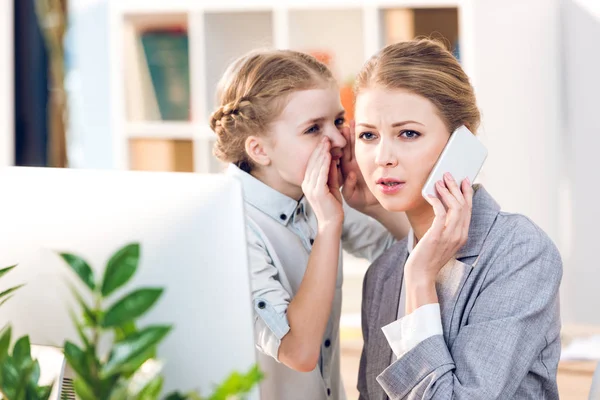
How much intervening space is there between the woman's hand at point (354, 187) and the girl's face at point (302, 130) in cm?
4

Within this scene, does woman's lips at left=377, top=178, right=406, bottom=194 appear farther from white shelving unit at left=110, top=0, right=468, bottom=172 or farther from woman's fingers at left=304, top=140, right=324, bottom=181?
white shelving unit at left=110, top=0, right=468, bottom=172

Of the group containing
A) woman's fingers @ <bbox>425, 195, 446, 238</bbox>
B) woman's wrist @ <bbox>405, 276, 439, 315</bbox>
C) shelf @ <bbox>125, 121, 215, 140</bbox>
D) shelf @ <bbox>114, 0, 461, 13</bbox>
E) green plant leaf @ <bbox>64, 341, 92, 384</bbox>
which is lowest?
woman's wrist @ <bbox>405, 276, 439, 315</bbox>

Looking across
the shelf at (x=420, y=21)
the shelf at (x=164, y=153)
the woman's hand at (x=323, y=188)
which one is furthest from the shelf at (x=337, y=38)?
the woman's hand at (x=323, y=188)

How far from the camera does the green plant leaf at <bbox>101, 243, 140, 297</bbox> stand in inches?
29.2

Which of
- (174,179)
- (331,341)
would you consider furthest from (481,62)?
(174,179)

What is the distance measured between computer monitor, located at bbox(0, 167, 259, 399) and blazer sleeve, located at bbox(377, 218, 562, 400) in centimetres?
42

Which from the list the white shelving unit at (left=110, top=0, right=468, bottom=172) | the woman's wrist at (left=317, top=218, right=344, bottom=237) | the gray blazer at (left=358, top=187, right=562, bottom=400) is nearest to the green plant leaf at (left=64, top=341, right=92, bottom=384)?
the gray blazer at (left=358, top=187, right=562, bottom=400)

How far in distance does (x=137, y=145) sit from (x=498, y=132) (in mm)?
1704

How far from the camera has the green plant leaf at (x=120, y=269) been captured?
743 millimetres

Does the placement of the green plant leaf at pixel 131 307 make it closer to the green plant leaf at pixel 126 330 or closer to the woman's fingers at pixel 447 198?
the green plant leaf at pixel 126 330

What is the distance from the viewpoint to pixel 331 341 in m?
1.68

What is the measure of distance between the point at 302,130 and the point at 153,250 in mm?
698

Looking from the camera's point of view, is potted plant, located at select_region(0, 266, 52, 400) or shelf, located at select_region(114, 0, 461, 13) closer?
potted plant, located at select_region(0, 266, 52, 400)

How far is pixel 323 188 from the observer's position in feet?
5.08
